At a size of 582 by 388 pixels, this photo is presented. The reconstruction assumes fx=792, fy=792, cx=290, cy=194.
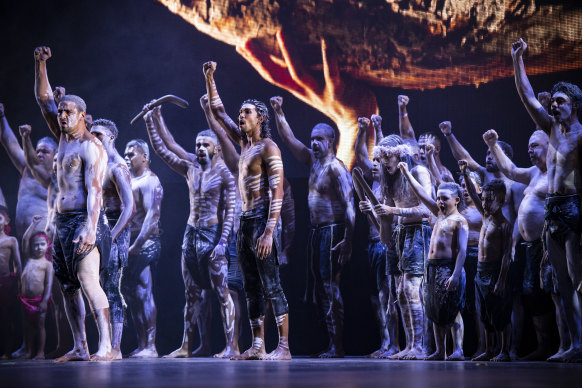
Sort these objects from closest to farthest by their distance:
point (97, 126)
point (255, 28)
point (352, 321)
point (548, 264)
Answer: point (548, 264) → point (97, 126) → point (352, 321) → point (255, 28)

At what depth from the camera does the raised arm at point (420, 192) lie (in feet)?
21.5

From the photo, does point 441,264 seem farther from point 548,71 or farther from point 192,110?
point 192,110

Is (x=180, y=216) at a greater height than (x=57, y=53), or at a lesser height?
lesser

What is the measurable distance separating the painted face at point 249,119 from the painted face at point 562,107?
6.82 ft

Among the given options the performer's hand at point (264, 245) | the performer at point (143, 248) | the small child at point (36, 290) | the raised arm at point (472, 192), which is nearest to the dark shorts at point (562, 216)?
the raised arm at point (472, 192)

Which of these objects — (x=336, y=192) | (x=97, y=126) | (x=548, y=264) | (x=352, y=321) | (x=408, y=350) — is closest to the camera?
Answer: (x=548, y=264)

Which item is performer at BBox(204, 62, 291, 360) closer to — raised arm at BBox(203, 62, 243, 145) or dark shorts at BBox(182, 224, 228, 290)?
raised arm at BBox(203, 62, 243, 145)

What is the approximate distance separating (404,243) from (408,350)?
0.90 meters

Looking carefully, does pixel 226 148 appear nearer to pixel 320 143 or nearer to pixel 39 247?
pixel 320 143

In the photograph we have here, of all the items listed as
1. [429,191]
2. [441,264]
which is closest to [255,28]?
[429,191]

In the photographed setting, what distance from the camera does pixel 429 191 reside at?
268 inches

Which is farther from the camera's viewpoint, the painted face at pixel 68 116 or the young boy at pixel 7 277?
the young boy at pixel 7 277

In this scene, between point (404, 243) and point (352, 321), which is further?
point (352, 321)

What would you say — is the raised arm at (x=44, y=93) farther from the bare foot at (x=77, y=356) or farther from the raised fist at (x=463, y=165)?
the raised fist at (x=463, y=165)
